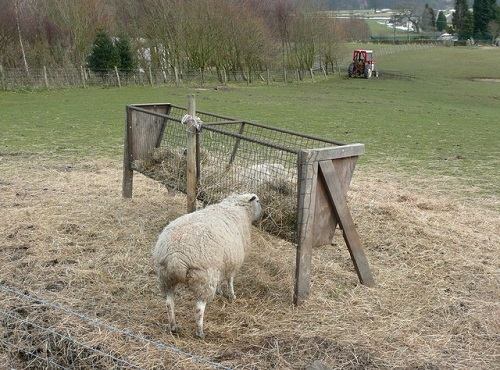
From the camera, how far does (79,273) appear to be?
5305mm

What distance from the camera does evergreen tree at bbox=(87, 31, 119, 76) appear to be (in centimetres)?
3447

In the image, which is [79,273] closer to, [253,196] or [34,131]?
[253,196]

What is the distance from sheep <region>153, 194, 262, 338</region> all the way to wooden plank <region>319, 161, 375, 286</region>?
2.91 ft

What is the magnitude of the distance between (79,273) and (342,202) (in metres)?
2.45

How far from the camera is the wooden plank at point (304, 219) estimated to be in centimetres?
478

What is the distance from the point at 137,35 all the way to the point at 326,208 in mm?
36397

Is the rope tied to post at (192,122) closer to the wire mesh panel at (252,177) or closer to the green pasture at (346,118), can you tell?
the wire mesh panel at (252,177)

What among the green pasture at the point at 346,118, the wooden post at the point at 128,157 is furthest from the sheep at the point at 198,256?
the green pasture at the point at 346,118

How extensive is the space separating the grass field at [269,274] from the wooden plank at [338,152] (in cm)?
121

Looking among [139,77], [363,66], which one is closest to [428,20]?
[363,66]

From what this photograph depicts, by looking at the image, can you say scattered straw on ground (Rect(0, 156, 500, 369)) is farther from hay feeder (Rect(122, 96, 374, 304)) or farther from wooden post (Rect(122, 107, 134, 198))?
hay feeder (Rect(122, 96, 374, 304))

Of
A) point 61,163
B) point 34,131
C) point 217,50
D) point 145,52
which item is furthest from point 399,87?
point 61,163

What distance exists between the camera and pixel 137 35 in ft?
128

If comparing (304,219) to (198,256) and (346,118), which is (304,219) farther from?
(346,118)
